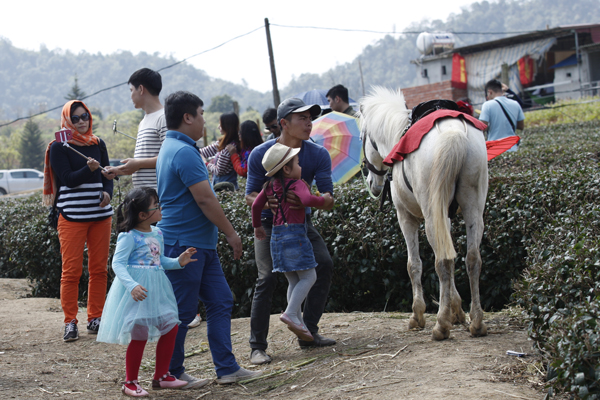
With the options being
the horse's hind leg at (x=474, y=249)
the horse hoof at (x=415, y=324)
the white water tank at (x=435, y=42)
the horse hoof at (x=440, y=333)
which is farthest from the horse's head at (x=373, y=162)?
the white water tank at (x=435, y=42)

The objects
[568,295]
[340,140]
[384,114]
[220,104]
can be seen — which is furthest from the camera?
[220,104]

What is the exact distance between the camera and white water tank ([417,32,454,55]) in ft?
150

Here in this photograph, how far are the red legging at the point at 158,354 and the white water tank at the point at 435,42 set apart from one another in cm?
4552

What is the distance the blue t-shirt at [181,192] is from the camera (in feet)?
11.7

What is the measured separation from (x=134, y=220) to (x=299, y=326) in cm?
139

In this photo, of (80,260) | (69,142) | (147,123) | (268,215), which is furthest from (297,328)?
(69,142)

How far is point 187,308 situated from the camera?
3.67 m

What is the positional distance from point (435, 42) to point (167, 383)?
4584 cm

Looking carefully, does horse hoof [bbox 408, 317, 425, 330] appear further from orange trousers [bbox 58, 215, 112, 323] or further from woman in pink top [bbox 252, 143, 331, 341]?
orange trousers [bbox 58, 215, 112, 323]

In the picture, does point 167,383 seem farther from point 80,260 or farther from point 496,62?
point 496,62

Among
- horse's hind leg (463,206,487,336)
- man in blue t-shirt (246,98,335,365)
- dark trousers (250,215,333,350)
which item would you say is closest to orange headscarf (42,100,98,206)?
man in blue t-shirt (246,98,335,365)

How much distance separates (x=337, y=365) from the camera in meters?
3.77

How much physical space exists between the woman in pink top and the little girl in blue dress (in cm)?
69

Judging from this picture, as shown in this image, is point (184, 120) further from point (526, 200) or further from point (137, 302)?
point (526, 200)
